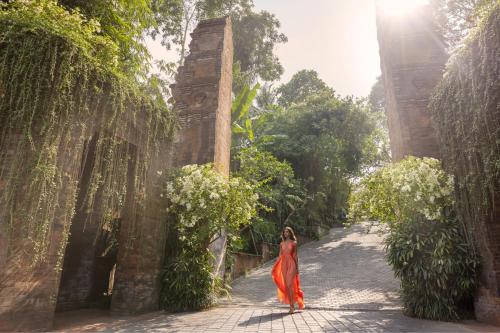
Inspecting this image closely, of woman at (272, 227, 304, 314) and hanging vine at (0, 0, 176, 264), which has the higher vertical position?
hanging vine at (0, 0, 176, 264)

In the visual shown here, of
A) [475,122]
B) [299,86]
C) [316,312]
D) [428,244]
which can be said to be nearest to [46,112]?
[316,312]

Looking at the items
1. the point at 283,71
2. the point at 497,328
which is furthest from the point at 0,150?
the point at 283,71

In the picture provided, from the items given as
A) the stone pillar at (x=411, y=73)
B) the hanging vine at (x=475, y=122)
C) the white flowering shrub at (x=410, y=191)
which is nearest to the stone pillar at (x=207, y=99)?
the white flowering shrub at (x=410, y=191)

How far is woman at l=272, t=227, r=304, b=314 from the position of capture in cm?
686

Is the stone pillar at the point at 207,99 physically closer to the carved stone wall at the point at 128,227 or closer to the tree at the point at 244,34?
the carved stone wall at the point at 128,227

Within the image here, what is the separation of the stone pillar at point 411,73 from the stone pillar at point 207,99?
18.4 feet

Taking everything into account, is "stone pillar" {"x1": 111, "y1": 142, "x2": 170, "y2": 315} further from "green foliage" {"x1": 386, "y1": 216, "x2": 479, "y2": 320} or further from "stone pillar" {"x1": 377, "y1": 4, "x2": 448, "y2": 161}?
"stone pillar" {"x1": 377, "y1": 4, "x2": 448, "y2": 161}

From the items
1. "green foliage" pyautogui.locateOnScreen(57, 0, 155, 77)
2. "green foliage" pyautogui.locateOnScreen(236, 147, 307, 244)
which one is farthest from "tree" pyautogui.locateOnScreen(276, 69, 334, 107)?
"green foliage" pyautogui.locateOnScreen(57, 0, 155, 77)

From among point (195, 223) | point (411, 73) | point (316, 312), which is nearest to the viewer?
point (316, 312)

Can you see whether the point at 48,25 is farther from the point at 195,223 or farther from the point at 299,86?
the point at 299,86

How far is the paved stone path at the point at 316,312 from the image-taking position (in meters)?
5.17

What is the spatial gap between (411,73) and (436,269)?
23.0 ft

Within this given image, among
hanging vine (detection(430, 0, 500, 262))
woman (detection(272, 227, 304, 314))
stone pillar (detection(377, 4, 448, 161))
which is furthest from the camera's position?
stone pillar (detection(377, 4, 448, 161))

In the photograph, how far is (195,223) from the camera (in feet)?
24.9
